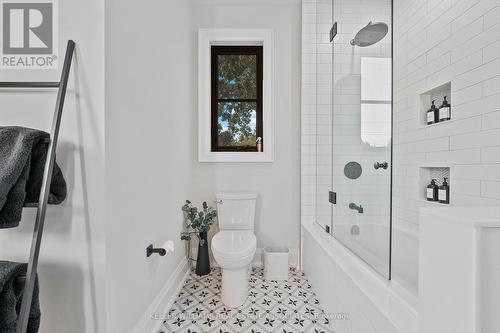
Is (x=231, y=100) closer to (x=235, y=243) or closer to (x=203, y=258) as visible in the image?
(x=235, y=243)

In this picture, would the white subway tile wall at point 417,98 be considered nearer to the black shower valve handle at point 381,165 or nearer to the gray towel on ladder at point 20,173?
the black shower valve handle at point 381,165

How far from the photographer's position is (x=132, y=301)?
4.14ft

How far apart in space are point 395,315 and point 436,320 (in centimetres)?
39

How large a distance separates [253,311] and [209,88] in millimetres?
1884

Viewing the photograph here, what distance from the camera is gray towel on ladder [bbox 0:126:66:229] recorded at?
870mm

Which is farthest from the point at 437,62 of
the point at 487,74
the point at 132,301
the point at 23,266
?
the point at 23,266

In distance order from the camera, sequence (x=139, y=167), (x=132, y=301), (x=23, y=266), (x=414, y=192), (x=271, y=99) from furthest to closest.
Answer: (x=271, y=99) < (x=414, y=192) < (x=139, y=167) < (x=132, y=301) < (x=23, y=266)

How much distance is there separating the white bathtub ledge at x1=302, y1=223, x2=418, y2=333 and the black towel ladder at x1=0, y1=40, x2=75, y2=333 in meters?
1.21

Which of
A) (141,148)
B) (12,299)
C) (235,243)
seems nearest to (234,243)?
(235,243)

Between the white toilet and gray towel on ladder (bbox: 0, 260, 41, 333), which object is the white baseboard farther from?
gray towel on ladder (bbox: 0, 260, 41, 333)

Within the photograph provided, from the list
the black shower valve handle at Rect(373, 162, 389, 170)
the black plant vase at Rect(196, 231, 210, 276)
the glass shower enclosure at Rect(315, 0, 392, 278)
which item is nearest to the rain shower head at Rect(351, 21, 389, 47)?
Answer: the glass shower enclosure at Rect(315, 0, 392, 278)

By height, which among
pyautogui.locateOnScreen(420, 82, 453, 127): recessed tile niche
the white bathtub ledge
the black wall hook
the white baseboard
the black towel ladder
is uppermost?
pyautogui.locateOnScreen(420, 82, 453, 127): recessed tile niche

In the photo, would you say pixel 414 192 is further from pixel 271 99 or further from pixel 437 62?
pixel 271 99

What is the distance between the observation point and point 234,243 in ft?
6.56
